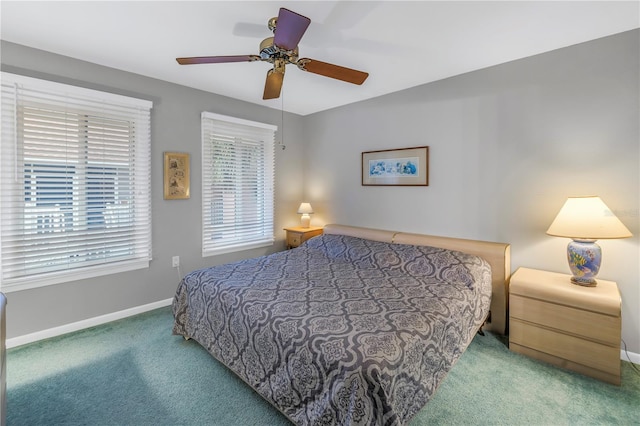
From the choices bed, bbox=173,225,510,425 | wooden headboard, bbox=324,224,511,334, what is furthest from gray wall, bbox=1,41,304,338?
wooden headboard, bbox=324,224,511,334

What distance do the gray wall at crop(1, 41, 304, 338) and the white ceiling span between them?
14cm

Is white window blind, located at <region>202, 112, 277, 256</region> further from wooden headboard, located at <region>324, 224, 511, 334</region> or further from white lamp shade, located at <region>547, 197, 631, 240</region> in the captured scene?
white lamp shade, located at <region>547, 197, 631, 240</region>

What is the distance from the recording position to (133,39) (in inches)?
89.0

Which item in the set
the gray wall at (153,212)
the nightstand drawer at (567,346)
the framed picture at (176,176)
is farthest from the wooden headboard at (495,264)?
the framed picture at (176,176)

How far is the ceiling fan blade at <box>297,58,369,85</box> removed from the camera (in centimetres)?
193

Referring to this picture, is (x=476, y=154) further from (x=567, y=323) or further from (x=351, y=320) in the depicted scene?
(x=351, y=320)

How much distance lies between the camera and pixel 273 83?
2158mm

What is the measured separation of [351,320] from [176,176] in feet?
8.43

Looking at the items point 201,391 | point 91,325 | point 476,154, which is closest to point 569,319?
point 476,154

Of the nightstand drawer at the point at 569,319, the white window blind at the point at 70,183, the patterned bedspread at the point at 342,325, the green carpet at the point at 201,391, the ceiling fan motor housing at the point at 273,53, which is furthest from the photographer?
the white window blind at the point at 70,183

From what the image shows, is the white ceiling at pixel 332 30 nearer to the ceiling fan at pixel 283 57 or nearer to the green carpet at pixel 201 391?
the ceiling fan at pixel 283 57

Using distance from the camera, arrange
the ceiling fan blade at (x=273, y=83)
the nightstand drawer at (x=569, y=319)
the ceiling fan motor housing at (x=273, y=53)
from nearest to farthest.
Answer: the ceiling fan motor housing at (x=273, y=53) < the nightstand drawer at (x=569, y=319) < the ceiling fan blade at (x=273, y=83)

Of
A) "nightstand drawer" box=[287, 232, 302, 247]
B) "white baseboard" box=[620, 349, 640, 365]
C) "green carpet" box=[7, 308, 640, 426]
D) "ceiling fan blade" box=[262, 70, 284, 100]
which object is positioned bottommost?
"green carpet" box=[7, 308, 640, 426]

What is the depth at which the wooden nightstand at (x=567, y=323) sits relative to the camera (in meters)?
1.92
